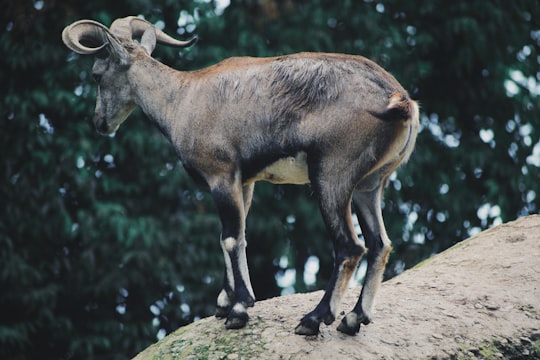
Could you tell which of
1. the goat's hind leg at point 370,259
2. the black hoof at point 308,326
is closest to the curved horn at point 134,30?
the goat's hind leg at point 370,259

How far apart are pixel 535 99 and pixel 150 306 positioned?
7.86 meters

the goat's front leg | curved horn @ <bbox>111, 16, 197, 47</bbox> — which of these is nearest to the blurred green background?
curved horn @ <bbox>111, 16, 197, 47</bbox>

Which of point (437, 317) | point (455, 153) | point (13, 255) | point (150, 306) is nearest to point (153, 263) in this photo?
point (150, 306)

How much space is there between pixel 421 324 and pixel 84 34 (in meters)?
4.36

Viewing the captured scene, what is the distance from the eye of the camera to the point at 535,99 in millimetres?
18234

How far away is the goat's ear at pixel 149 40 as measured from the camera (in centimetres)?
1033

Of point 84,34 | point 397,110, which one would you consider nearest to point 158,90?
point 84,34

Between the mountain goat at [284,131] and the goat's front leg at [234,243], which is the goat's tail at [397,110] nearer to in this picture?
the mountain goat at [284,131]

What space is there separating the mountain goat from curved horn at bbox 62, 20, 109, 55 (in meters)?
0.01

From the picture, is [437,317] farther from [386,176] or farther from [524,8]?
[524,8]

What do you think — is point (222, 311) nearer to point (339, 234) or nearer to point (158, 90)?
point (339, 234)

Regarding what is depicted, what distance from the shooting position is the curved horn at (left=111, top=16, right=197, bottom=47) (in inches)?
401

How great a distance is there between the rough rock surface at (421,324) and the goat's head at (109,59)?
2290 millimetres

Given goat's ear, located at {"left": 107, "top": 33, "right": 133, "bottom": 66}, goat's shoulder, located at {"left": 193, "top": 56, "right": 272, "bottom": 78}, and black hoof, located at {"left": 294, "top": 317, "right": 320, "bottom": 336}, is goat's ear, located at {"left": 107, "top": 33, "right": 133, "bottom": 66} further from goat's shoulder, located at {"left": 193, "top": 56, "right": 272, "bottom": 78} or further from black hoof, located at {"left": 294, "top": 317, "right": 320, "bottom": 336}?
black hoof, located at {"left": 294, "top": 317, "right": 320, "bottom": 336}
